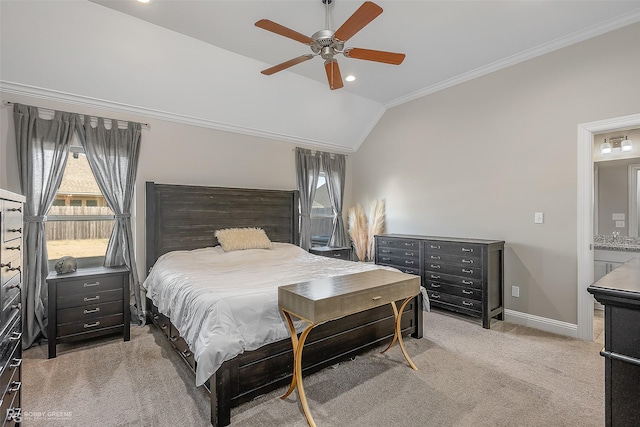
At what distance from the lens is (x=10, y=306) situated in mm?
1531

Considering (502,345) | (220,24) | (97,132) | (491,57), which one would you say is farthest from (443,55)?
(97,132)

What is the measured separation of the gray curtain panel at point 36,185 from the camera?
301cm

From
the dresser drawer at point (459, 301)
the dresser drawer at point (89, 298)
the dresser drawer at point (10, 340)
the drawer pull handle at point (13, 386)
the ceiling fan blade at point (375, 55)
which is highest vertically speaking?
the ceiling fan blade at point (375, 55)

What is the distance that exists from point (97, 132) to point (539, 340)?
17.1ft

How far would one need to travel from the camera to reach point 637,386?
104 cm

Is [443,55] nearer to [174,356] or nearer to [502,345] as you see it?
[502,345]

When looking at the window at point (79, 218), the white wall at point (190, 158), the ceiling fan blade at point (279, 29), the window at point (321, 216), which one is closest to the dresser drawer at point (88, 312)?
the white wall at point (190, 158)

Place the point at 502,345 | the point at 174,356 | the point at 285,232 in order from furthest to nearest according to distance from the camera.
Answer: the point at 285,232
the point at 502,345
the point at 174,356

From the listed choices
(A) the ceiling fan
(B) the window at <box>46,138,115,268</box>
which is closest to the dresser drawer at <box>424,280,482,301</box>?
(A) the ceiling fan

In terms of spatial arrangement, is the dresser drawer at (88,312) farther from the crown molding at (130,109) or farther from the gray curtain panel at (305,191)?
the gray curtain panel at (305,191)

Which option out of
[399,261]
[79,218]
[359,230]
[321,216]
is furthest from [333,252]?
[79,218]

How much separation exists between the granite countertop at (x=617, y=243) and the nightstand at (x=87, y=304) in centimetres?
574

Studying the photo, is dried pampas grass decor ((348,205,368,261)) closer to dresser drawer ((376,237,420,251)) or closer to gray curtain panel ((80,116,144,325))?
dresser drawer ((376,237,420,251))

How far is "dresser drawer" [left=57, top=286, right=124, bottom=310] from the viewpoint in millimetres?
2875
